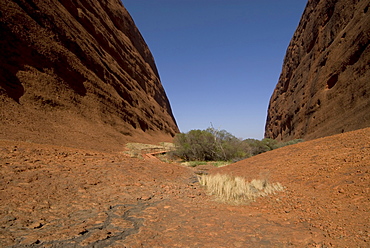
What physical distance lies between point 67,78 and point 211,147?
1462 cm

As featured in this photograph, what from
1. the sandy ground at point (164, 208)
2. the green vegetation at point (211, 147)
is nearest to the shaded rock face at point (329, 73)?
the green vegetation at point (211, 147)

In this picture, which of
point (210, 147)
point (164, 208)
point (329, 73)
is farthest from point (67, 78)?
point (329, 73)

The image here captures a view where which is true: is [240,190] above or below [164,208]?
above

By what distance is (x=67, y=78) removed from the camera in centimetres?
2105

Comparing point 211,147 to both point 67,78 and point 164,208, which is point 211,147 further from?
point 164,208

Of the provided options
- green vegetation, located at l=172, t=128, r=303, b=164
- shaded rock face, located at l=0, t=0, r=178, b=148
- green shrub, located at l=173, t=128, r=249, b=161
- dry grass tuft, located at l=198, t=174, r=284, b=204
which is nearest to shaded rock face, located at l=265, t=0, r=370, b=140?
green vegetation, located at l=172, t=128, r=303, b=164

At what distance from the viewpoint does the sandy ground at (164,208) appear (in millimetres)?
3168

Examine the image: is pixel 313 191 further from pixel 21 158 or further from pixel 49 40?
pixel 49 40

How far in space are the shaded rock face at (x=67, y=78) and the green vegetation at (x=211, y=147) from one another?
244 inches

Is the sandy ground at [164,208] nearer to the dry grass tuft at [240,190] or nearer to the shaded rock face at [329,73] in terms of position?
the dry grass tuft at [240,190]

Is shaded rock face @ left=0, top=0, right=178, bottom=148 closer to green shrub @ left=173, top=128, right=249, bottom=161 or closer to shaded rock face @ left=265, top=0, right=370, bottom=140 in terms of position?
green shrub @ left=173, top=128, right=249, bottom=161

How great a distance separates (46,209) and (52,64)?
1968 cm

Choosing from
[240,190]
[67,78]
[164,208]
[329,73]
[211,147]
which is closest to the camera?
[164,208]

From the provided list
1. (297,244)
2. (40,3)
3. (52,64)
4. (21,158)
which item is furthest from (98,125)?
(297,244)
